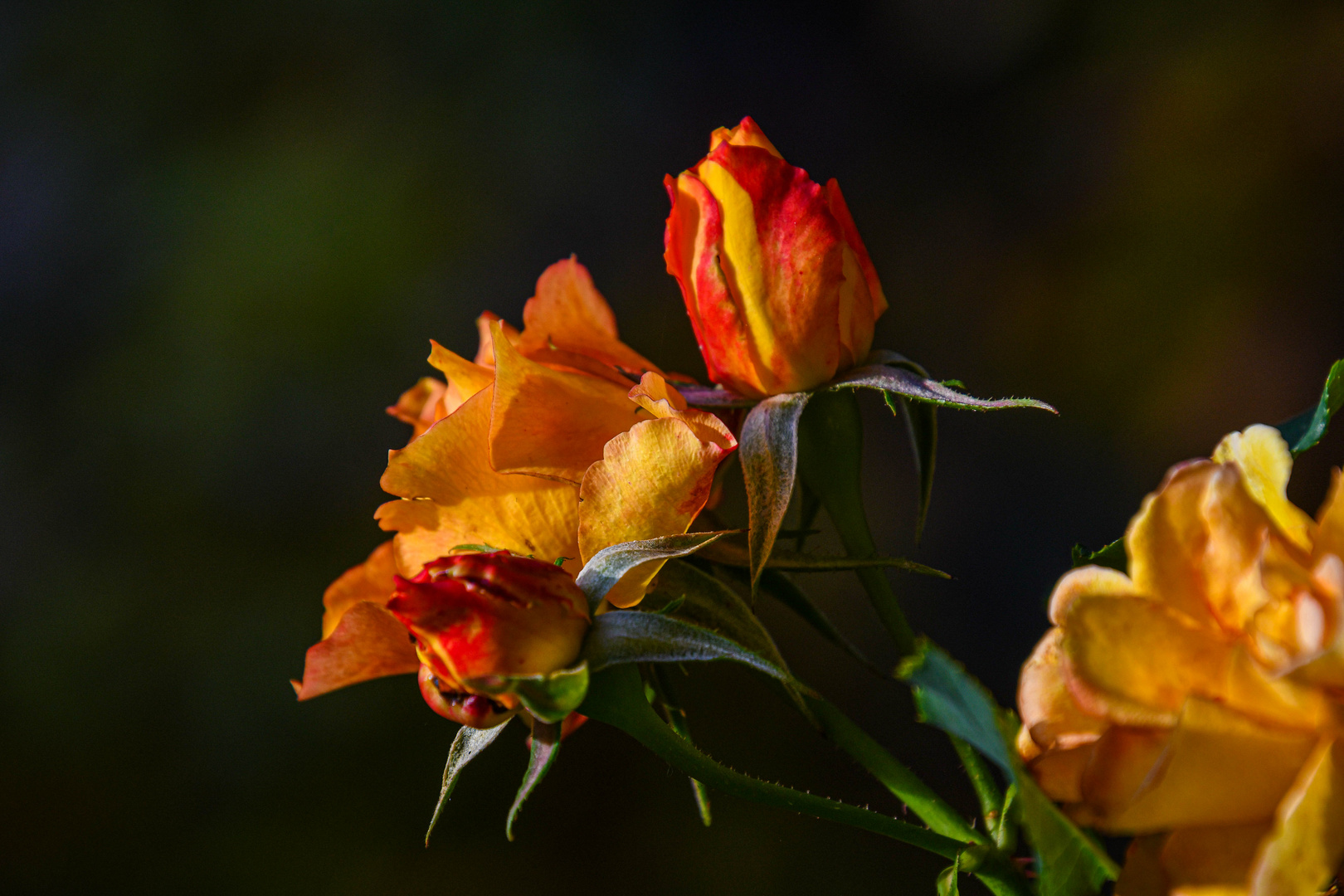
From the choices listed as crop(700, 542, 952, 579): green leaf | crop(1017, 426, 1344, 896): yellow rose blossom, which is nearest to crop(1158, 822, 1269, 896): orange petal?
crop(1017, 426, 1344, 896): yellow rose blossom

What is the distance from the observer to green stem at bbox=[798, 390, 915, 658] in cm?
33

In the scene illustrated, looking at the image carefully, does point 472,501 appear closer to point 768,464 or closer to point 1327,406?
point 768,464

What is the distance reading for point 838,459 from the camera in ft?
1.10

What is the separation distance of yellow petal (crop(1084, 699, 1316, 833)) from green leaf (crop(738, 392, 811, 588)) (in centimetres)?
11

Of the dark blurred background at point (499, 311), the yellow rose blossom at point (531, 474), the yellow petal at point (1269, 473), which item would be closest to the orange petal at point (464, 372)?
the yellow rose blossom at point (531, 474)

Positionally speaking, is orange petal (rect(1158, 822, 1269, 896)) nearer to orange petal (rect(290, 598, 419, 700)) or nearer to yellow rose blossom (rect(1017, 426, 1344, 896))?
yellow rose blossom (rect(1017, 426, 1344, 896))

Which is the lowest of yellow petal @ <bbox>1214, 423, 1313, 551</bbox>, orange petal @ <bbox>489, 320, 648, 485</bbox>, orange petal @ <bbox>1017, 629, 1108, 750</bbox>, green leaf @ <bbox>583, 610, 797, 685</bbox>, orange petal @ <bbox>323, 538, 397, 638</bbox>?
orange petal @ <bbox>1017, 629, 1108, 750</bbox>

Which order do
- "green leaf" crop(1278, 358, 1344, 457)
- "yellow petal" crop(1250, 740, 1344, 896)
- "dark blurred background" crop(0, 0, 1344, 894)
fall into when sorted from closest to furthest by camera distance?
"yellow petal" crop(1250, 740, 1344, 896) → "green leaf" crop(1278, 358, 1344, 457) → "dark blurred background" crop(0, 0, 1344, 894)

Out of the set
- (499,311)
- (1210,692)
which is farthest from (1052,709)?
(499,311)

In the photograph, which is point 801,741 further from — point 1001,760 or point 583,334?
point 1001,760

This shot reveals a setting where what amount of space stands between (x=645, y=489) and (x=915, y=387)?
9cm

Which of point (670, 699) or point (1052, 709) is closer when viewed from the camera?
point (1052, 709)

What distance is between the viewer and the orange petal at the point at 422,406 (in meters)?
0.35

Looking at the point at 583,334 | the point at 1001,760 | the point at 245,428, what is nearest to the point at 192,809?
the point at 245,428
